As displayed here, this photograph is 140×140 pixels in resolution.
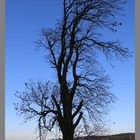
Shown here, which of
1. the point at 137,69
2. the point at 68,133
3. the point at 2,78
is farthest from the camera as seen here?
the point at 68,133

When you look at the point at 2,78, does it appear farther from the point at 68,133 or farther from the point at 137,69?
the point at 68,133

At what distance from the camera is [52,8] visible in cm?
255

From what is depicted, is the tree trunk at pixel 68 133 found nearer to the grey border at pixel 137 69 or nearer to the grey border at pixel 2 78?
the grey border at pixel 2 78

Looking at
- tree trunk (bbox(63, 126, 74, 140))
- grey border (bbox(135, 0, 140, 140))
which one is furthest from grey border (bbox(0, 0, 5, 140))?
tree trunk (bbox(63, 126, 74, 140))

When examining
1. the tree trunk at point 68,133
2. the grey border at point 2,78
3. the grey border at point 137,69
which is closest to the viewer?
the grey border at point 137,69

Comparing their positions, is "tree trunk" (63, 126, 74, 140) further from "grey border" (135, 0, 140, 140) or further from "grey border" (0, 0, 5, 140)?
"grey border" (135, 0, 140, 140)

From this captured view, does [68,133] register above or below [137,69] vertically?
below

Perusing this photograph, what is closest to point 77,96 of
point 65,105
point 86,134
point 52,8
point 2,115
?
point 65,105

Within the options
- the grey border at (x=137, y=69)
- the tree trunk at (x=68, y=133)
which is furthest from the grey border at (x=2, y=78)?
the tree trunk at (x=68, y=133)

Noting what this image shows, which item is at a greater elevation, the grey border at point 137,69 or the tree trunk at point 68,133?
the grey border at point 137,69

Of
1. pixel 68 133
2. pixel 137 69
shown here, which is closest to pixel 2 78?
pixel 137 69

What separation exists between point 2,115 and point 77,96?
1374 mm

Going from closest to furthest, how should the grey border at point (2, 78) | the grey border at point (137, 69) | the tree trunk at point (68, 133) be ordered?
the grey border at point (137, 69) → the grey border at point (2, 78) → the tree trunk at point (68, 133)

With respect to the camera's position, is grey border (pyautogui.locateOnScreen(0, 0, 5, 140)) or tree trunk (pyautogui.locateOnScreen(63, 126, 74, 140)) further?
tree trunk (pyautogui.locateOnScreen(63, 126, 74, 140))
